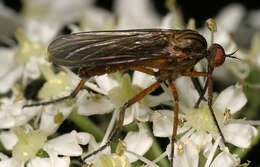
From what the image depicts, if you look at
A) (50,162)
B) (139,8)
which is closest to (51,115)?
(50,162)

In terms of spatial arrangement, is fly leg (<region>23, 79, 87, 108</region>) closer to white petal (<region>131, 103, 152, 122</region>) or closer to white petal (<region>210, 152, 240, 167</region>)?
white petal (<region>131, 103, 152, 122</region>)

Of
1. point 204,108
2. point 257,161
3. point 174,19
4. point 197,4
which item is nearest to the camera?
point 204,108

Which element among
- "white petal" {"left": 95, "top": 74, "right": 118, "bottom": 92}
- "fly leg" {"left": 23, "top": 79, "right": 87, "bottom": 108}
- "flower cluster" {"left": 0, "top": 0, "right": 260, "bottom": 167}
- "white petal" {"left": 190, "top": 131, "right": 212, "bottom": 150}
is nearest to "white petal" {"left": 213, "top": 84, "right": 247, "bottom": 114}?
"flower cluster" {"left": 0, "top": 0, "right": 260, "bottom": 167}

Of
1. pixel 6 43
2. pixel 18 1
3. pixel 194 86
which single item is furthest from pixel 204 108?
pixel 18 1

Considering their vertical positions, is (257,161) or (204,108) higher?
(204,108)

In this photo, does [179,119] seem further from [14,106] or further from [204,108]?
[14,106]

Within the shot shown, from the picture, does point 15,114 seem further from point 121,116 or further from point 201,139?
point 201,139
